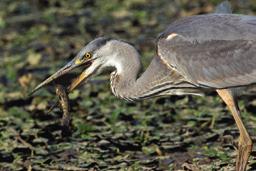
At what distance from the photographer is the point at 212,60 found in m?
6.70

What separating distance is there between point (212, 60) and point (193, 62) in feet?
0.53

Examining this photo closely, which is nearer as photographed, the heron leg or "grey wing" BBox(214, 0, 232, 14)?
the heron leg

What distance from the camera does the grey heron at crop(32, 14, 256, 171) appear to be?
21.7 feet

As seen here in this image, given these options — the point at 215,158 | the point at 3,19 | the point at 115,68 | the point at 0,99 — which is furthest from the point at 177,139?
the point at 3,19

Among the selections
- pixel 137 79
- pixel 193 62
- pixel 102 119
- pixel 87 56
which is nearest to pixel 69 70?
pixel 87 56

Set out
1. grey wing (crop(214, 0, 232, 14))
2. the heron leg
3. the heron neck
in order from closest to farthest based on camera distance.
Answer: the heron leg → the heron neck → grey wing (crop(214, 0, 232, 14))

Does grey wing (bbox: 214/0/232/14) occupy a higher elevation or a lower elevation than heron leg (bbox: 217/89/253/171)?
higher

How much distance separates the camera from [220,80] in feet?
21.8

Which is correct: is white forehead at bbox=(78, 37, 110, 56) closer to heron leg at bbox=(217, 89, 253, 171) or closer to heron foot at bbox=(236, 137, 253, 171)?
heron leg at bbox=(217, 89, 253, 171)

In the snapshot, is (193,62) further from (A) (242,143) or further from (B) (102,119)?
(B) (102,119)

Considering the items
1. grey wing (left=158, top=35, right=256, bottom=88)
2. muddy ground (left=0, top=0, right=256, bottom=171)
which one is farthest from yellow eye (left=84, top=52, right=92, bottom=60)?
muddy ground (left=0, top=0, right=256, bottom=171)

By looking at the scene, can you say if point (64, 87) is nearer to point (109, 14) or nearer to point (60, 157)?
point (60, 157)

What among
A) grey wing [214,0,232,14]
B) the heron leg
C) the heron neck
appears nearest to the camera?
the heron leg

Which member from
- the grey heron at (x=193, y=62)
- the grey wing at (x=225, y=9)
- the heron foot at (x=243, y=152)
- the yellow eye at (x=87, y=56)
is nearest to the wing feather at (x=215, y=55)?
the grey heron at (x=193, y=62)
